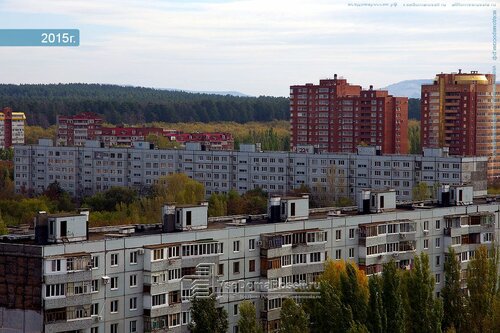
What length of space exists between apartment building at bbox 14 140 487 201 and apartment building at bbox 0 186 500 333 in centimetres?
1836

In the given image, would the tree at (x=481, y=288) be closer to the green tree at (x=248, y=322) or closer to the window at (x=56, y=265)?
the green tree at (x=248, y=322)

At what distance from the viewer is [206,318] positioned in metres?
15.0

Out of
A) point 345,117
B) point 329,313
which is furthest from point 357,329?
point 345,117

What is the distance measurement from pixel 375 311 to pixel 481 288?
7.69 feet

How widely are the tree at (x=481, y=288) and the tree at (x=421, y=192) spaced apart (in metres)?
18.5

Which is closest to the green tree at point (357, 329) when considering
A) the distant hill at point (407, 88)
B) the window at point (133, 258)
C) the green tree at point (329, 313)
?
the green tree at point (329, 313)

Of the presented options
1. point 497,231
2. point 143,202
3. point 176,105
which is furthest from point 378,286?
point 176,105

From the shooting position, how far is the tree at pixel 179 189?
37.6 meters

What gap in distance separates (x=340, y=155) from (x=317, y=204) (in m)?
2.08

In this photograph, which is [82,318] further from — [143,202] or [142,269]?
[143,202]

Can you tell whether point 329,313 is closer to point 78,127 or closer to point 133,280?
point 133,280

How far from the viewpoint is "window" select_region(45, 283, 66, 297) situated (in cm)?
1437

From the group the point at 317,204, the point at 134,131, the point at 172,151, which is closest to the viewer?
the point at 317,204

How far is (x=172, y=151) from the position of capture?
1791 inches
